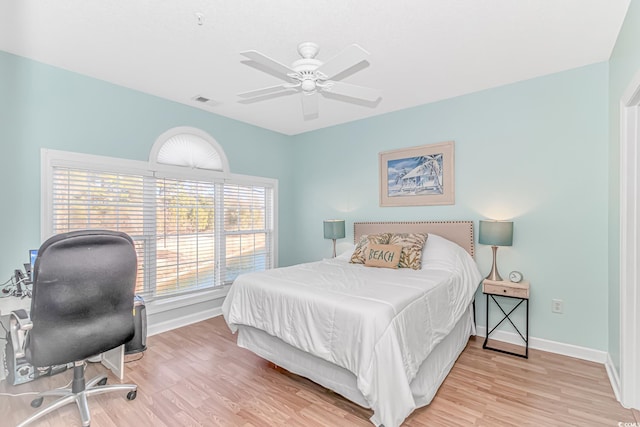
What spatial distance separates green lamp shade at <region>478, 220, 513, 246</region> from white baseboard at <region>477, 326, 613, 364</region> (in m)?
0.99

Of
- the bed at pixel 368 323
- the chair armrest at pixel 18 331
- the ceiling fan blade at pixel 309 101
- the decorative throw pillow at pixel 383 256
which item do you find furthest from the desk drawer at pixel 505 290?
the chair armrest at pixel 18 331

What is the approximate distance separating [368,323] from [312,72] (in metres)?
1.71

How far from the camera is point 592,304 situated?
2.70 meters

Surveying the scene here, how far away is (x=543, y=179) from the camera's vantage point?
293 centimetres

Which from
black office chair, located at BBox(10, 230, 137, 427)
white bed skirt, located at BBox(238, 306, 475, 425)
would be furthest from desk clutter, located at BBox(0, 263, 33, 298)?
white bed skirt, located at BBox(238, 306, 475, 425)

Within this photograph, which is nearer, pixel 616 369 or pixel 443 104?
pixel 616 369

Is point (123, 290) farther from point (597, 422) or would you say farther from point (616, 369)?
point (616, 369)

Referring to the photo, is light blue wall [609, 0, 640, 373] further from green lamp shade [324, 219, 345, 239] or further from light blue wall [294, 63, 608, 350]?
green lamp shade [324, 219, 345, 239]

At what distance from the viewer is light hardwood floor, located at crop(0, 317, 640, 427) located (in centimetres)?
192

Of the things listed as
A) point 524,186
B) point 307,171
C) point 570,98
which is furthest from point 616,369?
point 307,171

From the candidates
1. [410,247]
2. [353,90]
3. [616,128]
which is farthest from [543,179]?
[353,90]

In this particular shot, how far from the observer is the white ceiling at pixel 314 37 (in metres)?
1.97

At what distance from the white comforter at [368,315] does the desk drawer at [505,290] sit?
127 mm

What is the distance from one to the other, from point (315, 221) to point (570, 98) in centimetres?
335
